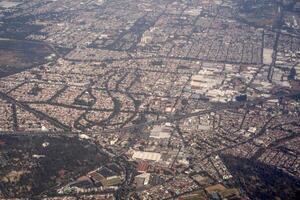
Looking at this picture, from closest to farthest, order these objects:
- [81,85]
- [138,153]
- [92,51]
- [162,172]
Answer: [162,172] → [138,153] → [81,85] → [92,51]

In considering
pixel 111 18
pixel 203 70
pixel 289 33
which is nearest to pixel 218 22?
pixel 289 33

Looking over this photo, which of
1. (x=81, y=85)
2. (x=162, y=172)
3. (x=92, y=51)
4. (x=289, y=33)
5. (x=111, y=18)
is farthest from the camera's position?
(x=111, y=18)

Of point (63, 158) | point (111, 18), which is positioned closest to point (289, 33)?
point (111, 18)

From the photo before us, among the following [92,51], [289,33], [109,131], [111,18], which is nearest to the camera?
[109,131]

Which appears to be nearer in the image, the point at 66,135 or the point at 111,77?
the point at 66,135

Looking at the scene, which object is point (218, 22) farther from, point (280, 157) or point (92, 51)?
point (280, 157)

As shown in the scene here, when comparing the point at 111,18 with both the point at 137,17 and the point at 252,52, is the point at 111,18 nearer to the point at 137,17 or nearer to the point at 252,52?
the point at 137,17
